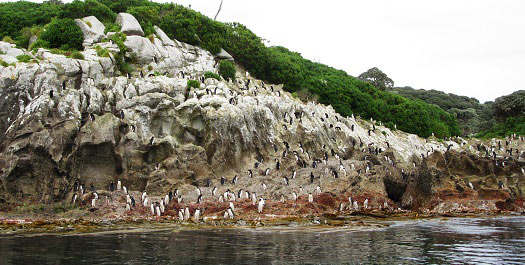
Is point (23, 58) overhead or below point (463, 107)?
below

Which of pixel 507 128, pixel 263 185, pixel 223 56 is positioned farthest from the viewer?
pixel 507 128

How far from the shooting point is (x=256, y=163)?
45.6 meters

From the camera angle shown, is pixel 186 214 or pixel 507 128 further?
pixel 507 128

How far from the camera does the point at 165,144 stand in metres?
42.3

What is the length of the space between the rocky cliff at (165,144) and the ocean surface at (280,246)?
11.7m

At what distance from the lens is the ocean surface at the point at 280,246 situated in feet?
62.1

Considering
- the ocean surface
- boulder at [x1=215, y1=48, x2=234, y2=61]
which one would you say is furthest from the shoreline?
boulder at [x1=215, y1=48, x2=234, y2=61]

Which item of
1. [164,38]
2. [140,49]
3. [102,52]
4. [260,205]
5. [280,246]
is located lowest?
[280,246]

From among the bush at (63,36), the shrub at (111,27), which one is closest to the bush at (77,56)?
the bush at (63,36)

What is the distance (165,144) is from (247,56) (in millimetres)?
29977

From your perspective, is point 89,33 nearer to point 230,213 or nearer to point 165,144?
point 165,144

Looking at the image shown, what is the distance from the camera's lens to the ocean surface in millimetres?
Result: 18922

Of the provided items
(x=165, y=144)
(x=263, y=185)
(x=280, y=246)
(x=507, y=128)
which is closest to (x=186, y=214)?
(x=263, y=185)

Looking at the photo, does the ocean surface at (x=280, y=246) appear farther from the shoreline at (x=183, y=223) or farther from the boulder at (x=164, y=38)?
the boulder at (x=164, y=38)
